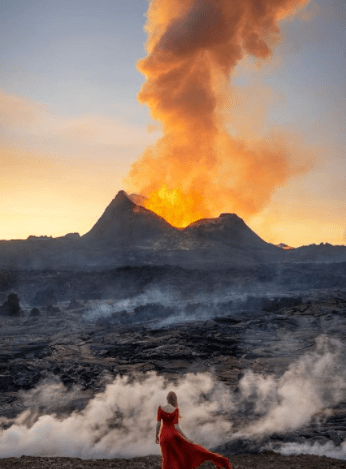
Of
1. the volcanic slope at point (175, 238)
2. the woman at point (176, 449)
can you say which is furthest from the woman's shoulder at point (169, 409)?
the volcanic slope at point (175, 238)

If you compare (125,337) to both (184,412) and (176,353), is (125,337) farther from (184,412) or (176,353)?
(184,412)

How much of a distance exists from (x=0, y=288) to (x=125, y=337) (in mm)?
53692

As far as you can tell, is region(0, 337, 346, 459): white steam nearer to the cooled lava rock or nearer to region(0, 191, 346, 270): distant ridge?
the cooled lava rock

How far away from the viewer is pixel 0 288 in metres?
82.0

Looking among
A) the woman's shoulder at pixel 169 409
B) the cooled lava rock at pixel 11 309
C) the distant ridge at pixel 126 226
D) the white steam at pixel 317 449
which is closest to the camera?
the woman's shoulder at pixel 169 409

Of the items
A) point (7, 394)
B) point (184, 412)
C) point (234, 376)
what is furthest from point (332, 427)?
point (7, 394)

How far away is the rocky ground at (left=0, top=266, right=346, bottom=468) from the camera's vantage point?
11.6 metres

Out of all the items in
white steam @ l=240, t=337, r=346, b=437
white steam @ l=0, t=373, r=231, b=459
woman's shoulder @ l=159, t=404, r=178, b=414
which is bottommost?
white steam @ l=0, t=373, r=231, b=459

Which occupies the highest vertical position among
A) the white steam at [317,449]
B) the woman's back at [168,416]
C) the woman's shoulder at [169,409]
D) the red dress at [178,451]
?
the woman's shoulder at [169,409]

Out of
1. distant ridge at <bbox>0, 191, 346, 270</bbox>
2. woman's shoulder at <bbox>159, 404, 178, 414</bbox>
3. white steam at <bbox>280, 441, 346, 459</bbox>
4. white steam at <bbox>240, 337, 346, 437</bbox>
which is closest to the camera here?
woman's shoulder at <bbox>159, 404, 178, 414</bbox>

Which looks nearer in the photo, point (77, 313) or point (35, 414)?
point (35, 414)

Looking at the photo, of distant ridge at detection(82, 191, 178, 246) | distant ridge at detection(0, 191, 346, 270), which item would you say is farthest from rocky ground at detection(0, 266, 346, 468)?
distant ridge at detection(82, 191, 178, 246)

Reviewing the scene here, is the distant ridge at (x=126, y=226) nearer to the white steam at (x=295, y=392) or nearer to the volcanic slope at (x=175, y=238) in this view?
the volcanic slope at (x=175, y=238)

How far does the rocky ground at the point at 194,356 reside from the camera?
11.6m
